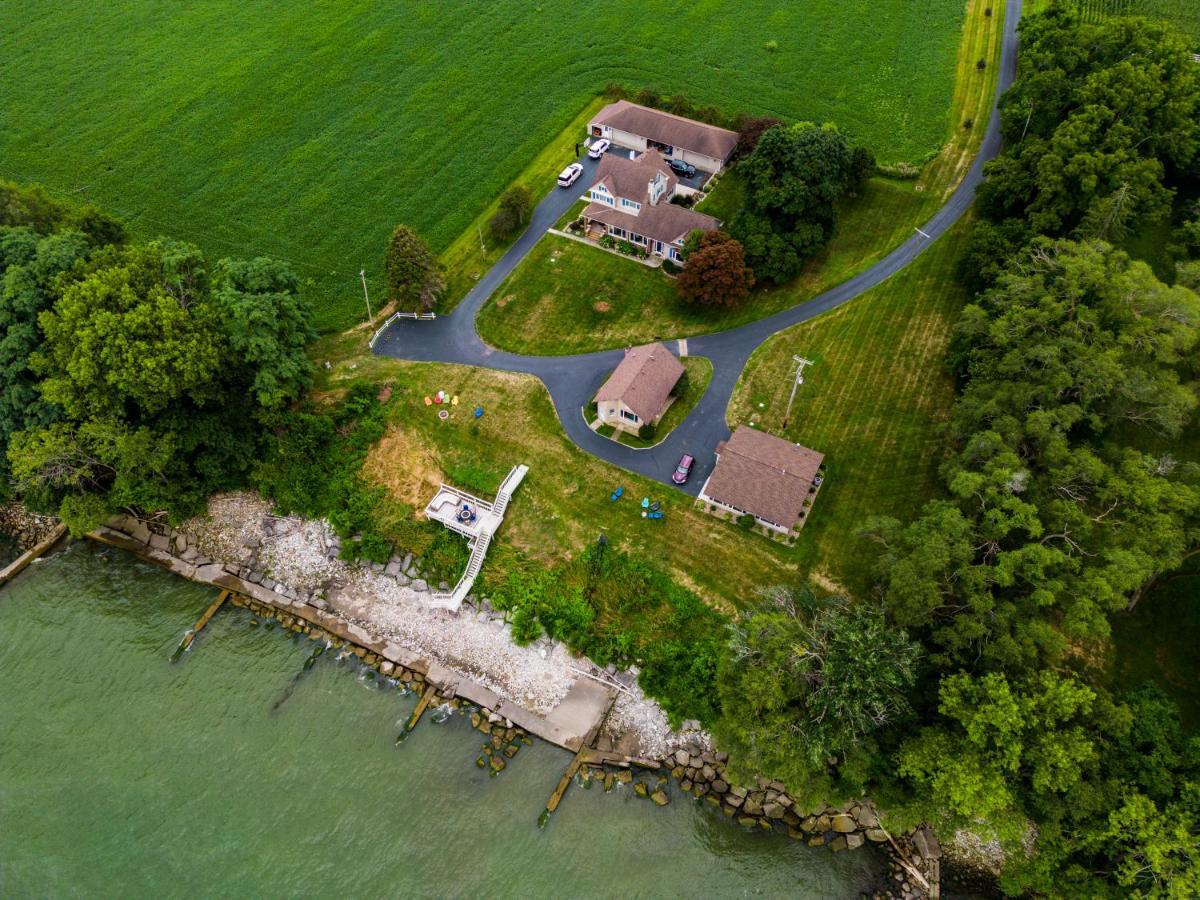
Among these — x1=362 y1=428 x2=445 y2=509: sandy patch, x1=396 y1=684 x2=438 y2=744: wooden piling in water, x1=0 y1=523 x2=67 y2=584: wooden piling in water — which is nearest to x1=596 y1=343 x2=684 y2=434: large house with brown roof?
x1=362 y1=428 x2=445 y2=509: sandy patch

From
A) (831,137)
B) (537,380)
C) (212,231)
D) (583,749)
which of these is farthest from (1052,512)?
(212,231)

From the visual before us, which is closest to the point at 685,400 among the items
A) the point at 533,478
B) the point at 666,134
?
the point at 533,478

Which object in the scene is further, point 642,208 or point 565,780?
point 642,208

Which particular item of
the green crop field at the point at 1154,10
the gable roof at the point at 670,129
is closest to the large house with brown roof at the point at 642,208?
the gable roof at the point at 670,129

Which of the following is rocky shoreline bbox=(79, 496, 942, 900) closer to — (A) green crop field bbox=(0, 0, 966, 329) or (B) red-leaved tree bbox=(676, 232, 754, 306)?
(A) green crop field bbox=(0, 0, 966, 329)

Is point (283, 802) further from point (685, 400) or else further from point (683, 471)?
point (685, 400)

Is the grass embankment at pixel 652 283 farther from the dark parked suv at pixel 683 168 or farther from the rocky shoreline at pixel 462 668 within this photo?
the rocky shoreline at pixel 462 668
